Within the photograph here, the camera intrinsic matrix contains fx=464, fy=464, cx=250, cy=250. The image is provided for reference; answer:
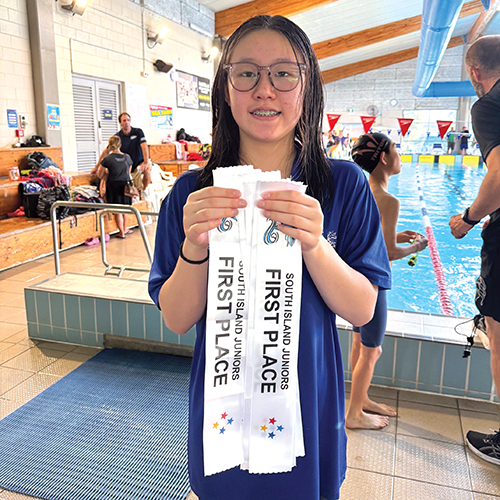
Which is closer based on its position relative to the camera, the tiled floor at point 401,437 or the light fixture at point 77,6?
the tiled floor at point 401,437

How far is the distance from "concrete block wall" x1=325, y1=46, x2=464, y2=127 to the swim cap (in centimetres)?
2206

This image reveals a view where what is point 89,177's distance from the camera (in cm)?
758

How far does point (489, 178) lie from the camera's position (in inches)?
67.7

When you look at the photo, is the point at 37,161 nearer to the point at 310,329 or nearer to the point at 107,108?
the point at 107,108

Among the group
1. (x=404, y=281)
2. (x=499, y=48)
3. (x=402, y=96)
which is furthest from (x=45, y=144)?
(x=402, y=96)

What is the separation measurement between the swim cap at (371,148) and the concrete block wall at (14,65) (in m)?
6.16

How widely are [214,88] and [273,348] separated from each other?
52 centimetres

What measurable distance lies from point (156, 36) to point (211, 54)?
2.83 metres

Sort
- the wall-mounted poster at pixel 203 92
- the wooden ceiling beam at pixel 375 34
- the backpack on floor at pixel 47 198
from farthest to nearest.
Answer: the wooden ceiling beam at pixel 375 34 < the wall-mounted poster at pixel 203 92 < the backpack on floor at pixel 47 198

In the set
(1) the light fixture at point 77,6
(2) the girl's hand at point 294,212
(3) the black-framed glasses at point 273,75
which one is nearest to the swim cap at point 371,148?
(3) the black-framed glasses at point 273,75

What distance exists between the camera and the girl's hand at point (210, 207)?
28.1 inches

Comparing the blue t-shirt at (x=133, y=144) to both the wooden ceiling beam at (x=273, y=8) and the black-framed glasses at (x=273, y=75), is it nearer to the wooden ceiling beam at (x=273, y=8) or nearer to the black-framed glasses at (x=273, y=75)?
the wooden ceiling beam at (x=273, y=8)

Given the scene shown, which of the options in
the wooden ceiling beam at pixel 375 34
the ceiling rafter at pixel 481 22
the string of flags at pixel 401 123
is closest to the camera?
the string of flags at pixel 401 123

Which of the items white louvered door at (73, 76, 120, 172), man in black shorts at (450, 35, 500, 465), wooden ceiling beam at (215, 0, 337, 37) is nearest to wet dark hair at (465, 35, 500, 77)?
man in black shorts at (450, 35, 500, 465)
